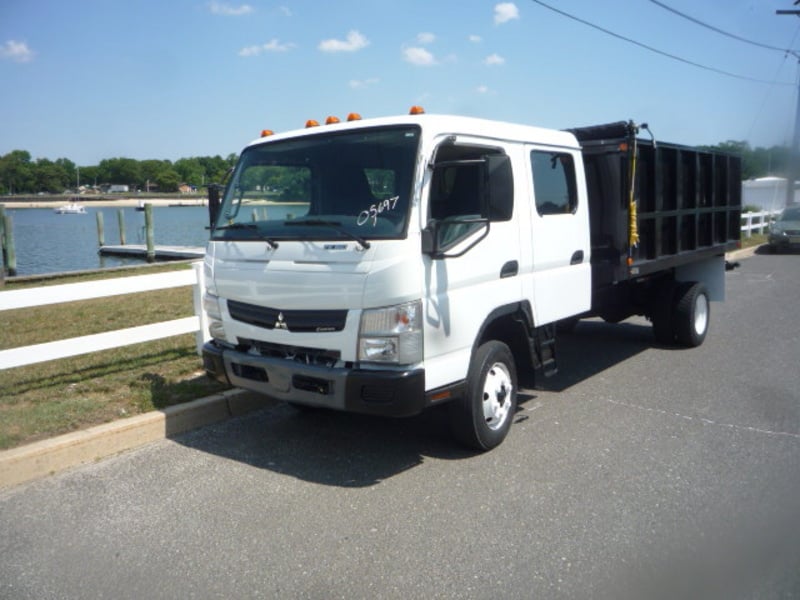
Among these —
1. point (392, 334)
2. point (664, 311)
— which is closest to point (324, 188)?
point (392, 334)

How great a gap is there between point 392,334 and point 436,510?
111 centimetres

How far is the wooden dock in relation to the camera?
2797 cm

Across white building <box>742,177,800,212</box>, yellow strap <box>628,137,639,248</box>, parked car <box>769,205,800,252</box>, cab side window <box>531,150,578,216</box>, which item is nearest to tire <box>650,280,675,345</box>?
yellow strap <box>628,137,639,248</box>

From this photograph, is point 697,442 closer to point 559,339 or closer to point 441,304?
point 441,304

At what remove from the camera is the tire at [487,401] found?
5004 mm

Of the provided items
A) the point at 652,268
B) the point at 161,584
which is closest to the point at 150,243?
the point at 652,268

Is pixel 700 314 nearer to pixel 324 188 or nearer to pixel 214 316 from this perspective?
pixel 324 188

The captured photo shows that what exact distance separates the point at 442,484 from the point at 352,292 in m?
1.42

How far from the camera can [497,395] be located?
5312 millimetres

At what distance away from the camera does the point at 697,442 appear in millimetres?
5414

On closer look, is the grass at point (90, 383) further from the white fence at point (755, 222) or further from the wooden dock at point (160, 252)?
the white fence at point (755, 222)

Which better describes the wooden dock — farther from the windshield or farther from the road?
the road

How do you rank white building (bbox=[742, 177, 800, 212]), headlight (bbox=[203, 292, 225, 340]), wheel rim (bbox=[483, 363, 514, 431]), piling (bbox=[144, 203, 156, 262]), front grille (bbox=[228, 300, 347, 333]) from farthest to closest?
white building (bbox=[742, 177, 800, 212]) < piling (bbox=[144, 203, 156, 262]) < headlight (bbox=[203, 292, 225, 340]) < wheel rim (bbox=[483, 363, 514, 431]) < front grille (bbox=[228, 300, 347, 333])

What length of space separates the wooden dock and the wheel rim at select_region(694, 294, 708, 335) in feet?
65.9
